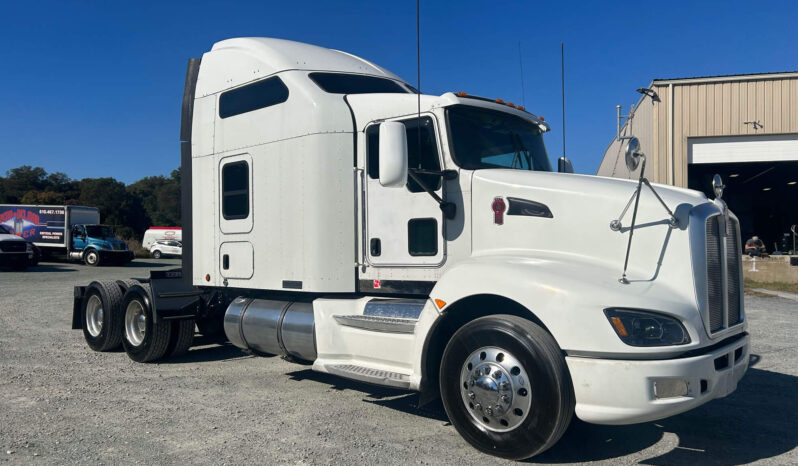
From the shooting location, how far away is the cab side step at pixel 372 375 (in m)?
5.09

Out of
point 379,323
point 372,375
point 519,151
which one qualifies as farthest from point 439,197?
point 372,375

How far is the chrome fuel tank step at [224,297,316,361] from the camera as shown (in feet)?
20.2

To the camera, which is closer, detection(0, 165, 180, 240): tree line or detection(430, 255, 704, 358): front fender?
detection(430, 255, 704, 358): front fender

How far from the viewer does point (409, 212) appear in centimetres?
560

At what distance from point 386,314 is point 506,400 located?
1.52m

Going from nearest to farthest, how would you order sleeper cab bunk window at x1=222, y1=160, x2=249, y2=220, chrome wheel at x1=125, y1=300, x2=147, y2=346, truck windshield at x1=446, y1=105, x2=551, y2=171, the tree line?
truck windshield at x1=446, y1=105, x2=551, y2=171 → sleeper cab bunk window at x1=222, y1=160, x2=249, y2=220 → chrome wheel at x1=125, y1=300, x2=147, y2=346 → the tree line

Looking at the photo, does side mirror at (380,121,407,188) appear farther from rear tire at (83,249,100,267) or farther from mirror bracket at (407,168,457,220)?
rear tire at (83,249,100,267)

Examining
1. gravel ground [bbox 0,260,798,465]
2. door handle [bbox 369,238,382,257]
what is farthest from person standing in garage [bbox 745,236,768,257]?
door handle [bbox 369,238,382,257]

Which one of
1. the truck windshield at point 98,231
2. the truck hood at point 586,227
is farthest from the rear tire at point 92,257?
the truck hood at point 586,227

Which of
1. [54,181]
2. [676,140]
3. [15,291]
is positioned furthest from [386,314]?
[54,181]

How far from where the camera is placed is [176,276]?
7980 millimetres

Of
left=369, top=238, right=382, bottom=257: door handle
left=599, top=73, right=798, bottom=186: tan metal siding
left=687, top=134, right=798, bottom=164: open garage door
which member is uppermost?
left=599, top=73, right=798, bottom=186: tan metal siding

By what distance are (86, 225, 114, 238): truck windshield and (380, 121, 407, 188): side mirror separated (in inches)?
1228

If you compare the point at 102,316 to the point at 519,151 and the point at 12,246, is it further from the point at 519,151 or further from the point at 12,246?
the point at 12,246
